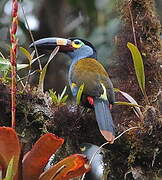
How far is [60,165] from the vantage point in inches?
64.3

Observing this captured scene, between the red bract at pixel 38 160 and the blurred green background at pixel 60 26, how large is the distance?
1985 millimetres

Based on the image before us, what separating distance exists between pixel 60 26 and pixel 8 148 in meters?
2.33

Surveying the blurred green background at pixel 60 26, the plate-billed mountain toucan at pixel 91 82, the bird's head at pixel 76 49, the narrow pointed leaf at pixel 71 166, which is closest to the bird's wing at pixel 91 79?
the plate-billed mountain toucan at pixel 91 82

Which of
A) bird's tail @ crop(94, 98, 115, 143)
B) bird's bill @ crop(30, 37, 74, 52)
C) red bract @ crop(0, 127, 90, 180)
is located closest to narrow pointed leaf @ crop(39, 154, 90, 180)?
red bract @ crop(0, 127, 90, 180)

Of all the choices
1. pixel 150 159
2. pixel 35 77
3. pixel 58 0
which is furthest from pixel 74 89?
pixel 58 0

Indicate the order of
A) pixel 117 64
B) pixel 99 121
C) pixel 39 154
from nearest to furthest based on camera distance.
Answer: pixel 39 154, pixel 99 121, pixel 117 64

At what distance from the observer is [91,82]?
2.23 metres

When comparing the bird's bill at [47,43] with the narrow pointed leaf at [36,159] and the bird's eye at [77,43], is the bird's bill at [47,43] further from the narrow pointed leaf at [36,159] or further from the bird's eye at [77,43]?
the narrow pointed leaf at [36,159]

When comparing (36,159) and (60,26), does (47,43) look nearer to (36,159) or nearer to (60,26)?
(36,159)

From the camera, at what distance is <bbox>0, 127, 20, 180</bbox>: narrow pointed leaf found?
155cm

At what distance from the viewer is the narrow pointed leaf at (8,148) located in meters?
1.55

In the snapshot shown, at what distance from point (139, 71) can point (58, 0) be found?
1.96 metres

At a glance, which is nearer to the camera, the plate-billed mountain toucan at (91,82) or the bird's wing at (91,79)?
the plate-billed mountain toucan at (91,82)

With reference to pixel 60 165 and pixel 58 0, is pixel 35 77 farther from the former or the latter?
pixel 60 165
